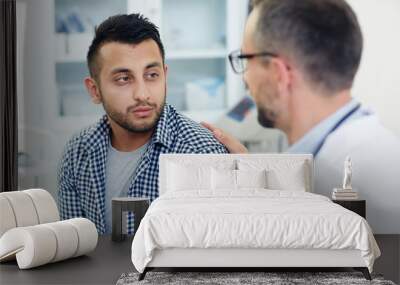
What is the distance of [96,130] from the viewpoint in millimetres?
8156

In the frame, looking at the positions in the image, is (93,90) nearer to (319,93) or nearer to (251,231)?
(319,93)

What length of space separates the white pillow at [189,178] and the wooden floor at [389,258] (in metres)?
1.69

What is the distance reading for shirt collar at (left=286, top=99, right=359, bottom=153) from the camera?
7.97 metres

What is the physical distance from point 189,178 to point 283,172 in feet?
2.90

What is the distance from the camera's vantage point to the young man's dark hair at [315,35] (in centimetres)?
789

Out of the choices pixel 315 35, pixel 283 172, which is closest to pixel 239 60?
pixel 315 35

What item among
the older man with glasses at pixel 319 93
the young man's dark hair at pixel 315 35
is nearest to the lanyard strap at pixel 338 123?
the older man with glasses at pixel 319 93

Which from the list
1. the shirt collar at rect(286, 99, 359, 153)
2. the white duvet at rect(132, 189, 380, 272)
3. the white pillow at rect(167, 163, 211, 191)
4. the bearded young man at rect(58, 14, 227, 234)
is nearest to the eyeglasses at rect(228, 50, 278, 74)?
the bearded young man at rect(58, 14, 227, 234)

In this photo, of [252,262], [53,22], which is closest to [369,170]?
[252,262]

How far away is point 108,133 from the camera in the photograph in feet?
26.7

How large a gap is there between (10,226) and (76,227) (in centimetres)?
51

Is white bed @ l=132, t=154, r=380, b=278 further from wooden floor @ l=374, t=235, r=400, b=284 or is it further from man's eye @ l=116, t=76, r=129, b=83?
man's eye @ l=116, t=76, r=129, b=83

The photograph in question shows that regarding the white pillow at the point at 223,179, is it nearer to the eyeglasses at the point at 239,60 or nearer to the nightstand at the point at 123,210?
the nightstand at the point at 123,210

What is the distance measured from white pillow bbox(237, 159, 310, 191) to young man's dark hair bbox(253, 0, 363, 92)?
2.90 ft
